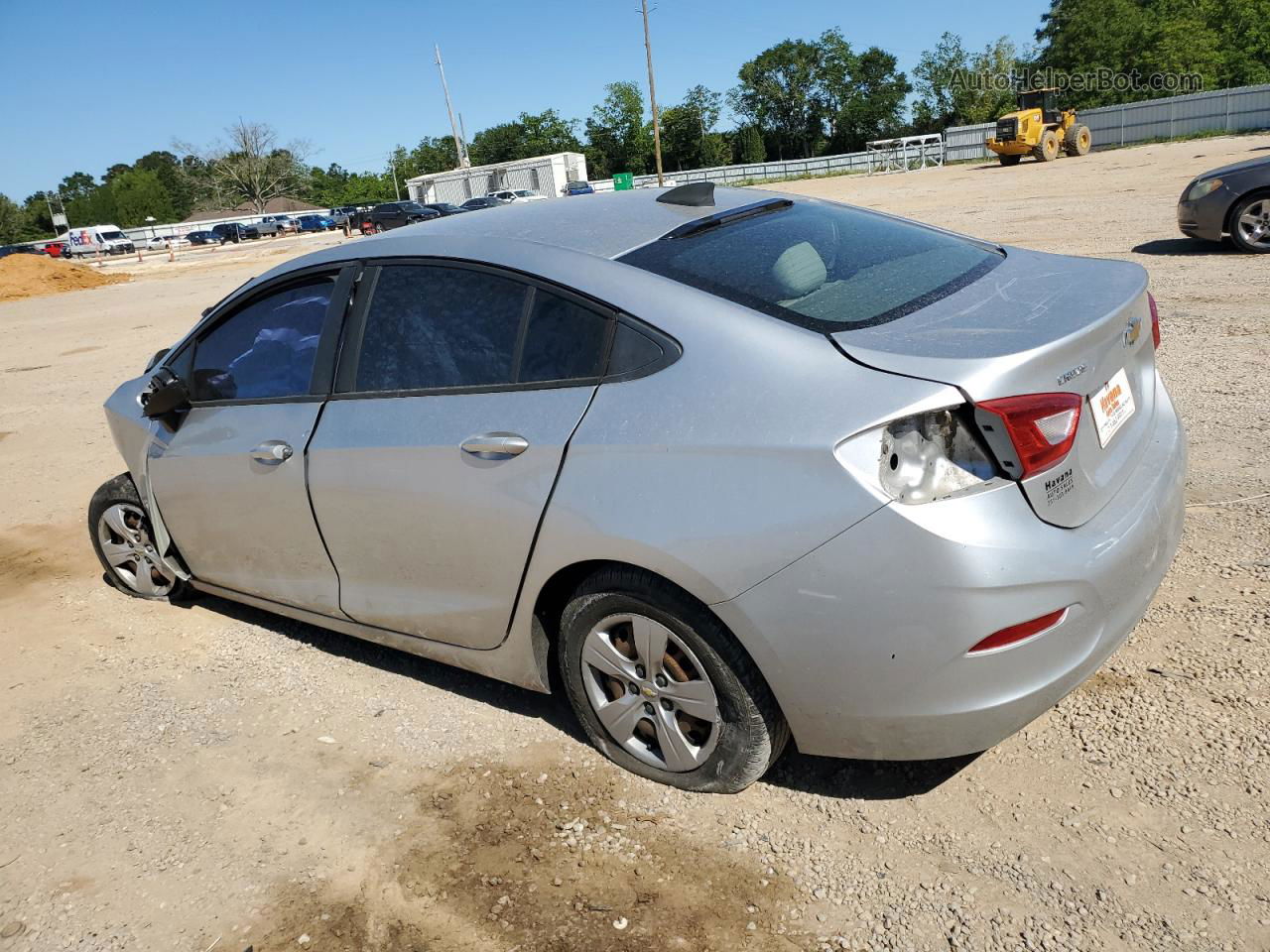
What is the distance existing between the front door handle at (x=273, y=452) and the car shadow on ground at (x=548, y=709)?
96 centimetres

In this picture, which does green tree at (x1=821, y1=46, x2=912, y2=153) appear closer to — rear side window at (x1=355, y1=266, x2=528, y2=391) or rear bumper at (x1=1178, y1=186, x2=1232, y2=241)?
rear bumper at (x1=1178, y1=186, x2=1232, y2=241)

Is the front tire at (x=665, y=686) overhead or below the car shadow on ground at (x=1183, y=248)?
overhead

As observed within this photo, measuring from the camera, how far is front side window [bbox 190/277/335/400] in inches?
136

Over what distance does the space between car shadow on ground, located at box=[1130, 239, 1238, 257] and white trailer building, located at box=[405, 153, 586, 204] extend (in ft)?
180

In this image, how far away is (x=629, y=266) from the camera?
2729mm

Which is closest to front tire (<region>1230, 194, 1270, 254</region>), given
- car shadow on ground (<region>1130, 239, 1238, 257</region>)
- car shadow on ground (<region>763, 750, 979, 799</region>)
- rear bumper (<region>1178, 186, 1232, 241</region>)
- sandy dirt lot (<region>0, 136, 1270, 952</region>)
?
rear bumper (<region>1178, 186, 1232, 241</region>)

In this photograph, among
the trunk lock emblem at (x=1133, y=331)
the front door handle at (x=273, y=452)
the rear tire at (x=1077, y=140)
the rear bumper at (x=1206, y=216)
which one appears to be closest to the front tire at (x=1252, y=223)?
the rear bumper at (x=1206, y=216)

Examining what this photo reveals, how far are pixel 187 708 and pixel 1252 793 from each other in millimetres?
3559

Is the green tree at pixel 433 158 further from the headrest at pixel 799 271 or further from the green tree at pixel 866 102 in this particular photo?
the headrest at pixel 799 271

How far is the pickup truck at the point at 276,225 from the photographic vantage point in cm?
7150

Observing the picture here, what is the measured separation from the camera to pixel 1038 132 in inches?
1367

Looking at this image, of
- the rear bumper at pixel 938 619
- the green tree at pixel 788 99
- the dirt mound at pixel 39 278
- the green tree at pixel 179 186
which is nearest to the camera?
the rear bumper at pixel 938 619

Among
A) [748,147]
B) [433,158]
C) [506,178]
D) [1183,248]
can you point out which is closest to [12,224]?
[433,158]

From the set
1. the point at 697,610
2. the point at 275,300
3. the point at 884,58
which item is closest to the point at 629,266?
the point at 697,610
